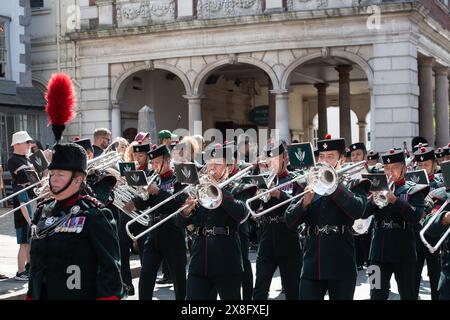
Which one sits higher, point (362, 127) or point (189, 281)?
point (362, 127)

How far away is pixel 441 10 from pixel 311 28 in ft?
26.7

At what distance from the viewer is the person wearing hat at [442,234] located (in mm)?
5875

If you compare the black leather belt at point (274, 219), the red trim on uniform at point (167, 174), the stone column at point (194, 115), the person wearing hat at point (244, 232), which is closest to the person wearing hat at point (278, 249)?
the black leather belt at point (274, 219)

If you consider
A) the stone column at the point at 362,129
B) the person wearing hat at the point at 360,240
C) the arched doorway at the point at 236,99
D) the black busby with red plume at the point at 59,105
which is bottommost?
the person wearing hat at the point at 360,240

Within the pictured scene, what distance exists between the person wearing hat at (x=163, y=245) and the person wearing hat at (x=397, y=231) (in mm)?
2056

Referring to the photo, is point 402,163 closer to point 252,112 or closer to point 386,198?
point 386,198

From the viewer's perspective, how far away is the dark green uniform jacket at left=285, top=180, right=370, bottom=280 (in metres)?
6.54

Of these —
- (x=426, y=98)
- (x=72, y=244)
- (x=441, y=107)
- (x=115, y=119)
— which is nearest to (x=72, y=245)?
(x=72, y=244)

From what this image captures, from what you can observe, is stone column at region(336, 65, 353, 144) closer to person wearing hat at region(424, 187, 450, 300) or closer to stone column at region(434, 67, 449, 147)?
stone column at region(434, 67, 449, 147)

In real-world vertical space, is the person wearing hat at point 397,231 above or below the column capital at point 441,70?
below

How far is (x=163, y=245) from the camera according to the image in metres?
8.12

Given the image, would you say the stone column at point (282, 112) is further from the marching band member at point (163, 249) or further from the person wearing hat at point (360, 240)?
the marching band member at point (163, 249)
